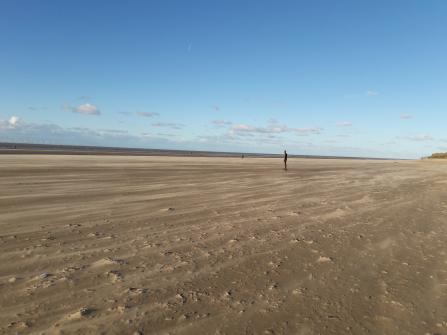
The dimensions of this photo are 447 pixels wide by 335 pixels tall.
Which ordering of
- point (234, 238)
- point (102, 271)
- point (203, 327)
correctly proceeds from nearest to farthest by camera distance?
point (203, 327) < point (102, 271) < point (234, 238)

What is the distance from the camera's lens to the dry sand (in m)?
3.91

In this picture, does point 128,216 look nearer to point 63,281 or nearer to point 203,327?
point 63,281

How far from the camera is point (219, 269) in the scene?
5.45 metres

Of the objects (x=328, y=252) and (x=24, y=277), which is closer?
(x=24, y=277)

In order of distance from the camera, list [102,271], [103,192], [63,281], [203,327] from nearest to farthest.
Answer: [203,327], [63,281], [102,271], [103,192]

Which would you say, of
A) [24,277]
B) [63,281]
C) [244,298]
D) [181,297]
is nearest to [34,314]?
[63,281]

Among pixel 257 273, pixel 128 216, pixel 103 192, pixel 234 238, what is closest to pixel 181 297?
pixel 257 273

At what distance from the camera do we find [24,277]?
4977 mm

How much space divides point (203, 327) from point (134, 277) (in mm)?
1683

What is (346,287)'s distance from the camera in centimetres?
487

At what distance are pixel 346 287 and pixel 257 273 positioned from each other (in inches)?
51.2

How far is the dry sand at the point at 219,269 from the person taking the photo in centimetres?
391

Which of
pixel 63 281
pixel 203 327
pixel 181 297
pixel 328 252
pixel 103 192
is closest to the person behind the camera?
pixel 203 327

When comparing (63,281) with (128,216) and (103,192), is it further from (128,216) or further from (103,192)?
(103,192)
